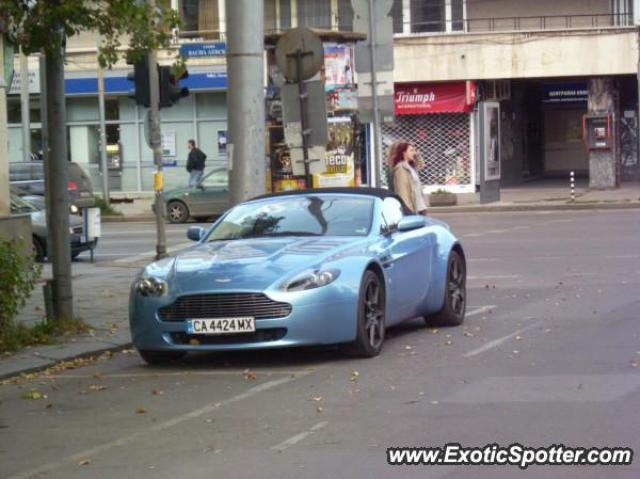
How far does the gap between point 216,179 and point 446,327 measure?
2187cm

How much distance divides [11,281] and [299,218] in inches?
104

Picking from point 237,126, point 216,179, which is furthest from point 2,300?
point 216,179

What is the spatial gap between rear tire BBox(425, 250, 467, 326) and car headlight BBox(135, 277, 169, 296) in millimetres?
3105

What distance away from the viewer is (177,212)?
34312mm

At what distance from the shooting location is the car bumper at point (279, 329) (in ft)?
34.0

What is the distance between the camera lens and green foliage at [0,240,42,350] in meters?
11.8

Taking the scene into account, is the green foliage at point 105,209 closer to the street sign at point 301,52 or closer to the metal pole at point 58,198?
the street sign at point 301,52

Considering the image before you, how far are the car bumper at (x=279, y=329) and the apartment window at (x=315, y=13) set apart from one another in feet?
102

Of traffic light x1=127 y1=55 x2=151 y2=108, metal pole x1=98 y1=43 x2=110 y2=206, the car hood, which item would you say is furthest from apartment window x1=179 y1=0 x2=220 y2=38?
the car hood

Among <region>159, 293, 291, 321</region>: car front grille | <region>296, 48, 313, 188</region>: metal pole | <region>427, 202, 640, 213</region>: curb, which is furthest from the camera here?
<region>427, 202, 640, 213</region>: curb

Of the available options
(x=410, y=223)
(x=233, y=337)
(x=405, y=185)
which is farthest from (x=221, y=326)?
(x=405, y=185)

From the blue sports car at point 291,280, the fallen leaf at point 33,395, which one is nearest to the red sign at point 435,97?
the blue sports car at point 291,280

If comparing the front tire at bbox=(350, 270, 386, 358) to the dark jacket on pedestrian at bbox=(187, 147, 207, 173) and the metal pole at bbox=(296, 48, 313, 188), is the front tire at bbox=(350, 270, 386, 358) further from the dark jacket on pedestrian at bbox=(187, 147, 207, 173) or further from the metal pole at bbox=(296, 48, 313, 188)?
the dark jacket on pedestrian at bbox=(187, 147, 207, 173)

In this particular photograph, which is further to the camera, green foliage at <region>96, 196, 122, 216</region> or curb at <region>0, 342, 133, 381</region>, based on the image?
green foliage at <region>96, 196, 122, 216</region>
